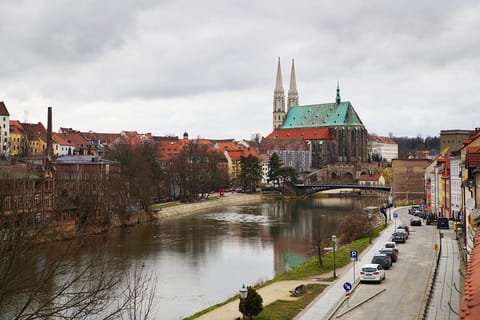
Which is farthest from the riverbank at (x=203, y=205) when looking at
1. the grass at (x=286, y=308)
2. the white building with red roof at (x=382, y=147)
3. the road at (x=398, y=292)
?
the white building with red roof at (x=382, y=147)

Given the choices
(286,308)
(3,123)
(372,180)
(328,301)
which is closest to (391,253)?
(328,301)

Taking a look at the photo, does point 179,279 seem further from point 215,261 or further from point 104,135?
point 104,135

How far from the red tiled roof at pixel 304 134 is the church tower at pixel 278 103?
51.2 feet

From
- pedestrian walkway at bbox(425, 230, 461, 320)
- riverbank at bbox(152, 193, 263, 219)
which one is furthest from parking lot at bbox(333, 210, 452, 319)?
riverbank at bbox(152, 193, 263, 219)

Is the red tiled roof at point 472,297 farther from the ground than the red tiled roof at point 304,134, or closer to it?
closer to it

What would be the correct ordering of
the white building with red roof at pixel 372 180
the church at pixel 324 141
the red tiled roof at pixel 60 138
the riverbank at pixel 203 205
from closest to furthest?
the riverbank at pixel 203 205, the red tiled roof at pixel 60 138, the white building with red roof at pixel 372 180, the church at pixel 324 141

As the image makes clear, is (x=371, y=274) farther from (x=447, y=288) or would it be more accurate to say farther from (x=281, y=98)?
(x=281, y=98)

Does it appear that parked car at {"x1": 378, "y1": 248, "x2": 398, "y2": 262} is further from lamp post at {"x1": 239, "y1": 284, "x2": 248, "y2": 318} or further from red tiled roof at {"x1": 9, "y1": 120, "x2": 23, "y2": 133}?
red tiled roof at {"x1": 9, "y1": 120, "x2": 23, "y2": 133}

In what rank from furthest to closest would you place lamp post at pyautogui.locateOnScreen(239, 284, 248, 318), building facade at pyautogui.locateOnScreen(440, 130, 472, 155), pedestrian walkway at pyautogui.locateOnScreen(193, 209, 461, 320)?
building facade at pyautogui.locateOnScreen(440, 130, 472, 155), pedestrian walkway at pyautogui.locateOnScreen(193, 209, 461, 320), lamp post at pyautogui.locateOnScreen(239, 284, 248, 318)

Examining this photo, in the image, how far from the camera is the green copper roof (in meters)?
138

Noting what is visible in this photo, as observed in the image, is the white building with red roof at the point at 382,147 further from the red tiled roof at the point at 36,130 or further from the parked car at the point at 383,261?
the parked car at the point at 383,261

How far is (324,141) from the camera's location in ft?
452

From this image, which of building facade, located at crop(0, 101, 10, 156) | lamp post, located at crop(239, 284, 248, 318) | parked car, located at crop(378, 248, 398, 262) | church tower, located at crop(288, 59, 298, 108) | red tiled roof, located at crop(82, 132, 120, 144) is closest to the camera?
lamp post, located at crop(239, 284, 248, 318)

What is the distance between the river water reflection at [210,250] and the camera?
27559mm
